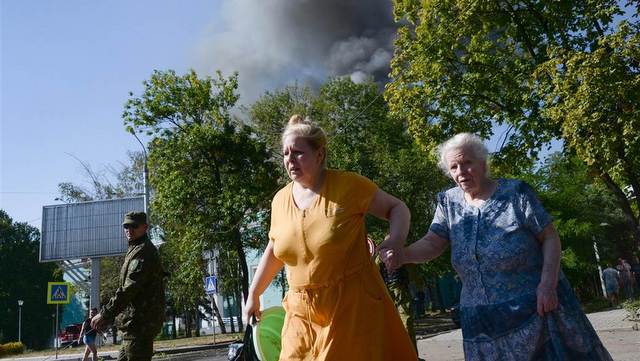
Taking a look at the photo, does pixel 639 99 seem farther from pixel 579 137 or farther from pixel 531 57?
pixel 531 57

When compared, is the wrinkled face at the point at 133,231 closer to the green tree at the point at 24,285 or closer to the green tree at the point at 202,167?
the green tree at the point at 202,167

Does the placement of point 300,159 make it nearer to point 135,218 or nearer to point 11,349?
point 135,218

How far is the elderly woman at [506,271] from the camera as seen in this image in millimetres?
2982

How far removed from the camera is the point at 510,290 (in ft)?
10.2

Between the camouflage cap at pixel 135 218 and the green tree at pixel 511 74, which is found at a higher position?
the green tree at pixel 511 74

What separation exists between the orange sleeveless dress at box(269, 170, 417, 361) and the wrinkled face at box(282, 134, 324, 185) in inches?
5.9

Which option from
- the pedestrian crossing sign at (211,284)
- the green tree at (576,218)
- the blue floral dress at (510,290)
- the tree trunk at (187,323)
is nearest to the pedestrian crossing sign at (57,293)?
the pedestrian crossing sign at (211,284)

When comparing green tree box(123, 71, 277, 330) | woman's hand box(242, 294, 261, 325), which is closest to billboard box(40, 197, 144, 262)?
green tree box(123, 71, 277, 330)

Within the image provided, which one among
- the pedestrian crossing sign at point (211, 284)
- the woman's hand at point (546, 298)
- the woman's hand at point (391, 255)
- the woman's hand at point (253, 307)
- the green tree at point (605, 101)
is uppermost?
the green tree at point (605, 101)

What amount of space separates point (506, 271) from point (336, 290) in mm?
929

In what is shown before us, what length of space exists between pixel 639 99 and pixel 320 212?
40.5 ft

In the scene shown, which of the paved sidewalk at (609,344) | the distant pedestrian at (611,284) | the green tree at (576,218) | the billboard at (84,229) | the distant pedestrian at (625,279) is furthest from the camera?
the billboard at (84,229)

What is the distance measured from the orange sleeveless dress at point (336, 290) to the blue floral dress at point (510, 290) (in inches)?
18.2

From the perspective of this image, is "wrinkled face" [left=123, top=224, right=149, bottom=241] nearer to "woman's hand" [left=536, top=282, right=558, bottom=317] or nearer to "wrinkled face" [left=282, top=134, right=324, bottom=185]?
"wrinkled face" [left=282, top=134, right=324, bottom=185]
